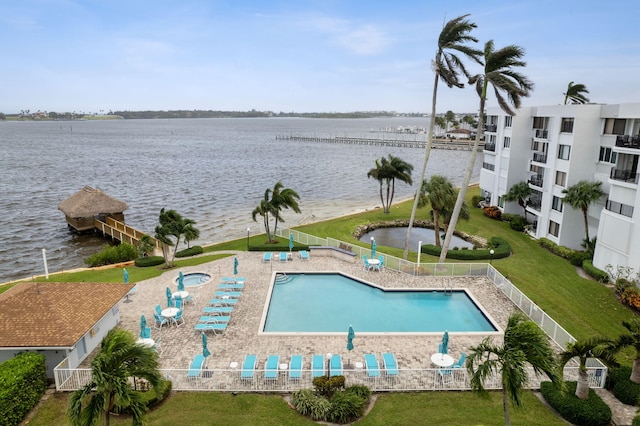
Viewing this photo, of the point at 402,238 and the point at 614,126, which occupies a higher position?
the point at 614,126

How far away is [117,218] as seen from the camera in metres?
45.0

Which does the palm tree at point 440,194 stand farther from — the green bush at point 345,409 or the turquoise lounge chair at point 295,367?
the green bush at point 345,409

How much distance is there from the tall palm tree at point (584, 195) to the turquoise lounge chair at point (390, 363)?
22.7 metres

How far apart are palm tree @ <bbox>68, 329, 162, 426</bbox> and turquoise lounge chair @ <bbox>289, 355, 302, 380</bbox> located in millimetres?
6640

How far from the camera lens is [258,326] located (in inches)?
840

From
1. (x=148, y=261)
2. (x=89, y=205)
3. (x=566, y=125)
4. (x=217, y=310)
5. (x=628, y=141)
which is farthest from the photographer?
(x=89, y=205)

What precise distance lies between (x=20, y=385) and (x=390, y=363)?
1411 cm

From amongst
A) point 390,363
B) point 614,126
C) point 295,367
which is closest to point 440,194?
point 614,126

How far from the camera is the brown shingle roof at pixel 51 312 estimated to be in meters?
16.8

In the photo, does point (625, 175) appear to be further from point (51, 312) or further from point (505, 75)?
point (51, 312)

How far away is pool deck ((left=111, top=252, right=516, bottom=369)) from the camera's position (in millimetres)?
18719

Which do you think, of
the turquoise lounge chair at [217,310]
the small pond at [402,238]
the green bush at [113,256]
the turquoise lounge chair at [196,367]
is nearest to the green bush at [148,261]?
the green bush at [113,256]

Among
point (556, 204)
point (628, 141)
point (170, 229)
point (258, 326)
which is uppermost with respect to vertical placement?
point (628, 141)

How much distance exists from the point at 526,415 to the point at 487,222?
3085 cm
